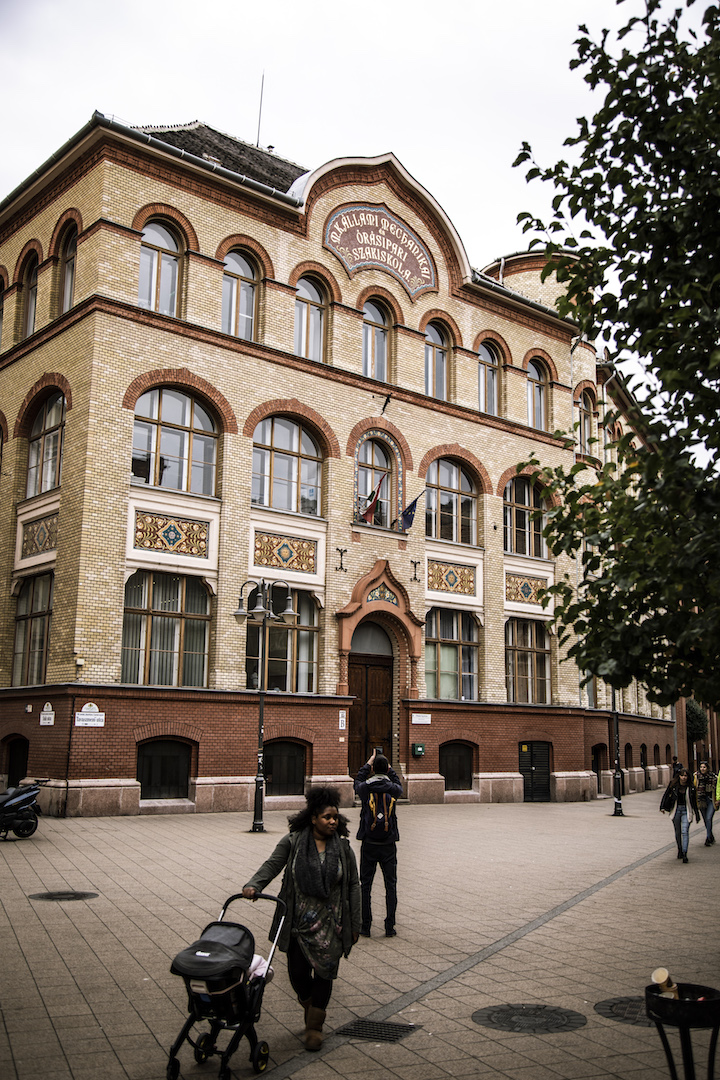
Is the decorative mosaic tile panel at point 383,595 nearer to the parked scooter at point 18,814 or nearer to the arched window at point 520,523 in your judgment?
the arched window at point 520,523

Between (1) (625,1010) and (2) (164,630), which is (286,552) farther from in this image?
(1) (625,1010)

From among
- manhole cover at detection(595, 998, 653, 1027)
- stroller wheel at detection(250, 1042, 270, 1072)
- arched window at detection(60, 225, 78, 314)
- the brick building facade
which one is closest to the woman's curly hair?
stroller wheel at detection(250, 1042, 270, 1072)

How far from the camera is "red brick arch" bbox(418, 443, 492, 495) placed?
28.7m

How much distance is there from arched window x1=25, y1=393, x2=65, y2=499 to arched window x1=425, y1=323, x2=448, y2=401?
35.4 feet

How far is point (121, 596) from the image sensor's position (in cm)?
2158

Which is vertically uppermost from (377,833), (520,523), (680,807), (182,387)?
(182,387)

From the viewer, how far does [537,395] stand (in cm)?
3344

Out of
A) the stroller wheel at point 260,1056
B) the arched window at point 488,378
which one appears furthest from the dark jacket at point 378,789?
the arched window at point 488,378

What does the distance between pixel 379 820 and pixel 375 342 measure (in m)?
19.8

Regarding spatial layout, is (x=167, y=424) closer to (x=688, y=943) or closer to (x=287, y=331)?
(x=287, y=331)

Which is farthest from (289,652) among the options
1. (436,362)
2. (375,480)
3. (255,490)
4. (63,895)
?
(63,895)

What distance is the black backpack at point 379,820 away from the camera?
10.5m

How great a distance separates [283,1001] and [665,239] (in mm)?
6439

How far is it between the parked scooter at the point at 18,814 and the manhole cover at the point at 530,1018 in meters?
11.2
